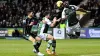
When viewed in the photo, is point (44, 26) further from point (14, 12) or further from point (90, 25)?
point (14, 12)

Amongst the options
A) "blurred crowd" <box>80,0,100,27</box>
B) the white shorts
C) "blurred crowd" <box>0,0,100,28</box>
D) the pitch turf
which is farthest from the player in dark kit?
"blurred crowd" <box>80,0,100,27</box>

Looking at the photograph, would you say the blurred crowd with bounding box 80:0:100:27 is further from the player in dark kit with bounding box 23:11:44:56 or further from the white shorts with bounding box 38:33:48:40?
the white shorts with bounding box 38:33:48:40

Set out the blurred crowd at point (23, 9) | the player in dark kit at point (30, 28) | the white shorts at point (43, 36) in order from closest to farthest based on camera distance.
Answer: the white shorts at point (43, 36)
the player in dark kit at point (30, 28)
the blurred crowd at point (23, 9)

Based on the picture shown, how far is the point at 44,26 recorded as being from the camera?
19.3 meters

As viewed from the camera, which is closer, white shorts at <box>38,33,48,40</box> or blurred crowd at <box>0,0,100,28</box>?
white shorts at <box>38,33,48,40</box>

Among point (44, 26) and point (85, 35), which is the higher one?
point (44, 26)

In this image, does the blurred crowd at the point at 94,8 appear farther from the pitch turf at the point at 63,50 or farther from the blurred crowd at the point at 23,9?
the pitch turf at the point at 63,50

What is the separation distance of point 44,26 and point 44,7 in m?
29.9

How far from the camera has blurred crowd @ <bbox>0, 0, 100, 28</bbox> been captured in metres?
45.9

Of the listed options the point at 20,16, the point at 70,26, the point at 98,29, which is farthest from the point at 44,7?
the point at 98,29

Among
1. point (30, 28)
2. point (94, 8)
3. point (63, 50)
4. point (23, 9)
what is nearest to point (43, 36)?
point (30, 28)

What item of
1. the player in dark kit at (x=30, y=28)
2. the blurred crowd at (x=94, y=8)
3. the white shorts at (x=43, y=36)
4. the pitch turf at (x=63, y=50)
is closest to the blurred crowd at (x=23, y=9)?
the blurred crowd at (x=94, y=8)

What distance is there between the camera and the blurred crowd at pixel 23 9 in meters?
45.9

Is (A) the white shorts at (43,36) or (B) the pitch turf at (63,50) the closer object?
(A) the white shorts at (43,36)
